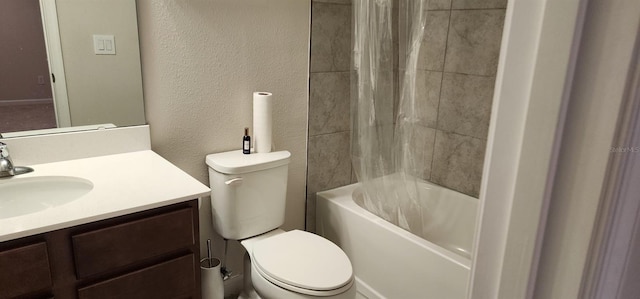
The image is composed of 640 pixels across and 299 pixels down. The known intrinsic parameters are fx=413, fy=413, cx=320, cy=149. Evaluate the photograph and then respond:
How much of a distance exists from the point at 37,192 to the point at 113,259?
474mm

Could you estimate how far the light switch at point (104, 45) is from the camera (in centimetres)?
167

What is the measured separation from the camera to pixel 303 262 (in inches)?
69.2

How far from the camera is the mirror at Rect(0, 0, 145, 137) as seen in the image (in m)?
1.50

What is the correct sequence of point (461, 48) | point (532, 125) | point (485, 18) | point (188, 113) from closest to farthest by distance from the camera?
1. point (532, 125)
2. point (188, 113)
3. point (485, 18)
4. point (461, 48)

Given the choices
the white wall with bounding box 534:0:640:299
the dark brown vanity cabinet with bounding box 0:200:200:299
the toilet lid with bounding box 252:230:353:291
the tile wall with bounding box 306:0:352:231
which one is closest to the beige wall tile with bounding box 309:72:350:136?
the tile wall with bounding box 306:0:352:231

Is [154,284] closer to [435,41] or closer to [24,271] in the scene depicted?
[24,271]

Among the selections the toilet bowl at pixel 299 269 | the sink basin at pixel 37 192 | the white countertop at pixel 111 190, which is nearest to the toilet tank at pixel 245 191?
the toilet bowl at pixel 299 269

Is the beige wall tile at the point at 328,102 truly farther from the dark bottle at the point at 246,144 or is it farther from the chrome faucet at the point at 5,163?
the chrome faucet at the point at 5,163

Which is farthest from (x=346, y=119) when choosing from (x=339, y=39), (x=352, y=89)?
(x=339, y=39)

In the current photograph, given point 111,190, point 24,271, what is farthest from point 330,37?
point 24,271

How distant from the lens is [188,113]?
6.29 feet

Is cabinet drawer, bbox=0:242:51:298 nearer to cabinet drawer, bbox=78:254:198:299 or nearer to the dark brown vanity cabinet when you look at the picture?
the dark brown vanity cabinet

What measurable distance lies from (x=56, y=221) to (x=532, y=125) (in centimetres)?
124

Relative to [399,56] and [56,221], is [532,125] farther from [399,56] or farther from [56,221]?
[399,56]
